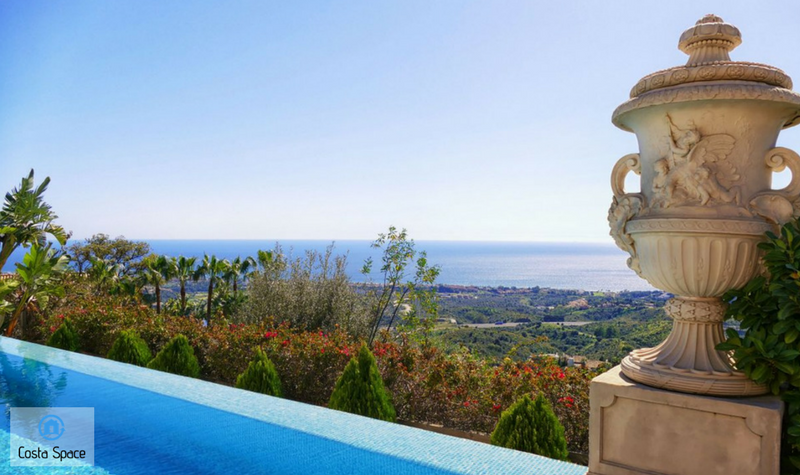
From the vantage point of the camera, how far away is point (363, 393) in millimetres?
4605

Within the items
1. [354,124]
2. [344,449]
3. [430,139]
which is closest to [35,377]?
[344,449]

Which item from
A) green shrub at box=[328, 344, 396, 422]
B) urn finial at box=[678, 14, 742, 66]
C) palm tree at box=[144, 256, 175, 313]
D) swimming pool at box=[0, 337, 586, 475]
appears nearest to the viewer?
urn finial at box=[678, 14, 742, 66]

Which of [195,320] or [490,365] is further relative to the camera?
[195,320]

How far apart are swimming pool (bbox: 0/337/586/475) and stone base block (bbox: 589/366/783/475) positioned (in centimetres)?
56

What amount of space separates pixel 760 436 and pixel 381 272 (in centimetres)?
849

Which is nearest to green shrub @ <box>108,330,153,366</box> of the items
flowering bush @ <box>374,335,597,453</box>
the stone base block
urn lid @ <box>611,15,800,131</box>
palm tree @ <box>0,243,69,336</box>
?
palm tree @ <box>0,243,69,336</box>

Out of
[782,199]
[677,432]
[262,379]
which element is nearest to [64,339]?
[262,379]

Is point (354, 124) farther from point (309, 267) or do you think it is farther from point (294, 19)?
point (309, 267)

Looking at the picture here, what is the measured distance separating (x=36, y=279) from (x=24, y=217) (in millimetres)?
1346

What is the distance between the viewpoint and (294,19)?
9.30 metres

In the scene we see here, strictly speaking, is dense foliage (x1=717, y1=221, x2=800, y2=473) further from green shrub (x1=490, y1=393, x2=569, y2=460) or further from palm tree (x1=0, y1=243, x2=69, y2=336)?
palm tree (x1=0, y1=243, x2=69, y2=336)

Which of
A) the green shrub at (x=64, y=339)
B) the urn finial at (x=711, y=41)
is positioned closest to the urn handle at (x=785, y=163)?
the urn finial at (x=711, y=41)

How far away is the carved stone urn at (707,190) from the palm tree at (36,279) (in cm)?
928

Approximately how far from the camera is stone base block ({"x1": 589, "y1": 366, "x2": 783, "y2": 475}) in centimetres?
189
